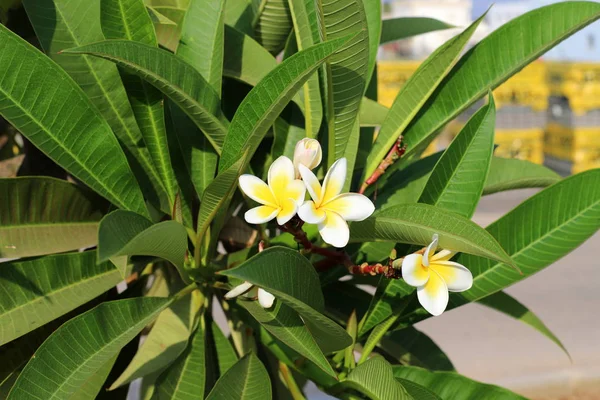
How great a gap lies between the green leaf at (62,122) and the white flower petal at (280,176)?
128 mm

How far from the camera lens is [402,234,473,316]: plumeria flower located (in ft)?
1.67

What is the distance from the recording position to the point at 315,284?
53cm

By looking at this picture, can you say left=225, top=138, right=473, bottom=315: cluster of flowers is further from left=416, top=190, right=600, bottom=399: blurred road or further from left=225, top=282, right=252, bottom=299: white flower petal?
left=416, top=190, right=600, bottom=399: blurred road

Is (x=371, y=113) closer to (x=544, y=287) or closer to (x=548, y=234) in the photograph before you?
(x=548, y=234)

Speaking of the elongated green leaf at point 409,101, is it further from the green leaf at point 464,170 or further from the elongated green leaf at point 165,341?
the elongated green leaf at point 165,341

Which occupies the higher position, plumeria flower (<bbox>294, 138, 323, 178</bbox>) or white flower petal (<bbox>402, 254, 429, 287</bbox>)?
plumeria flower (<bbox>294, 138, 323, 178</bbox>)

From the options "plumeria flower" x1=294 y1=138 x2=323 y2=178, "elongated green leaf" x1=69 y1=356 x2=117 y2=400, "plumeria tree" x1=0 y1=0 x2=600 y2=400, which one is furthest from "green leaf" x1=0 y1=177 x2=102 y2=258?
"plumeria flower" x1=294 y1=138 x2=323 y2=178

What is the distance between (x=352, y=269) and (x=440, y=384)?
13cm

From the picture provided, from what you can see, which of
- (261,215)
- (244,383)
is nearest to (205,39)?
(261,215)

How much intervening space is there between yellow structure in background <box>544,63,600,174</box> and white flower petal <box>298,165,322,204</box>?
539 cm

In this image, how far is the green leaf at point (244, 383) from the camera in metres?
0.57

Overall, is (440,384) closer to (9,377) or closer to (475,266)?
(475,266)

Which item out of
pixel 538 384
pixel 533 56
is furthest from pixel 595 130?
pixel 533 56

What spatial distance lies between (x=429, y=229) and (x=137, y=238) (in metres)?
0.20
